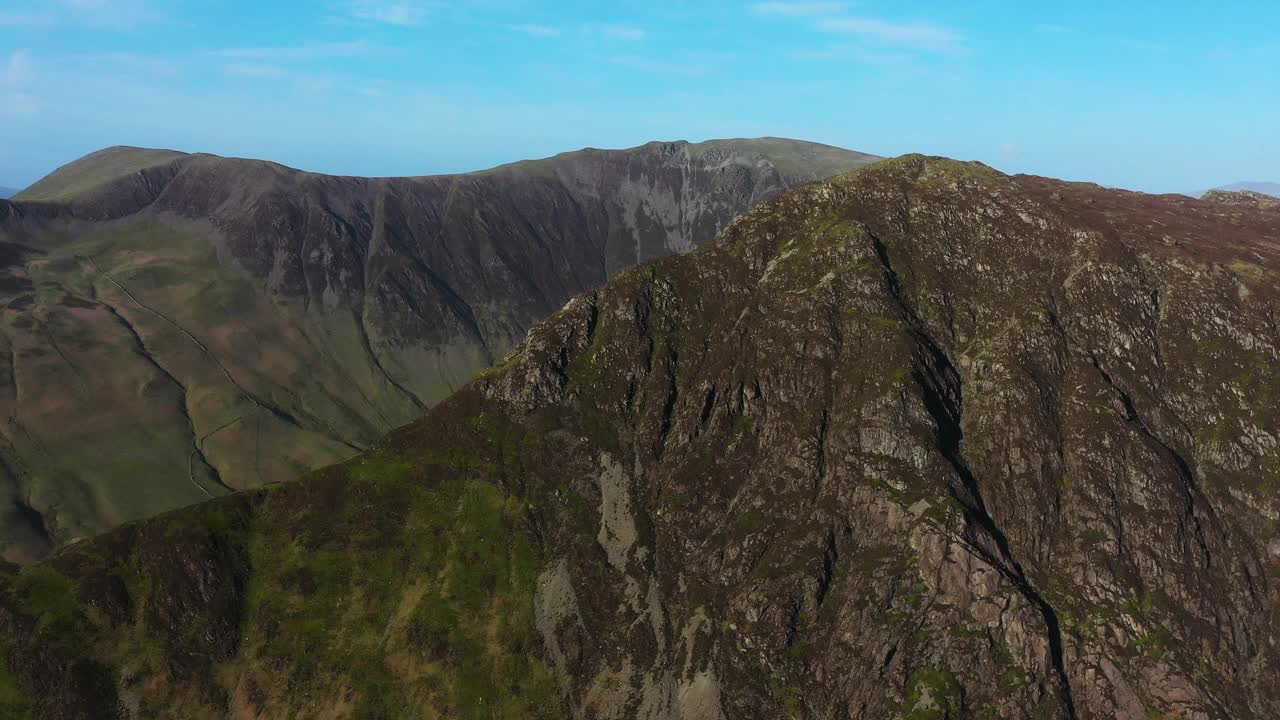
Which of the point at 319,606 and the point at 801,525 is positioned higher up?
the point at 801,525

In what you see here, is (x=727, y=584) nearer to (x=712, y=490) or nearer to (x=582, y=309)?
(x=712, y=490)

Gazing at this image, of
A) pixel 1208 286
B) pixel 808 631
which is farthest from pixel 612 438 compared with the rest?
pixel 1208 286

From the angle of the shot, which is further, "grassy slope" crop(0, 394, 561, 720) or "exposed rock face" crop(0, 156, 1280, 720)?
"grassy slope" crop(0, 394, 561, 720)

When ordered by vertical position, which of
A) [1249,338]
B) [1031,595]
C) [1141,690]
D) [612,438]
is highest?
[1249,338]

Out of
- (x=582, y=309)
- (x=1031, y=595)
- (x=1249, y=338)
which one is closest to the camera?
(x=1031, y=595)

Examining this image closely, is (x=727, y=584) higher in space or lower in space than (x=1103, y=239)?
lower

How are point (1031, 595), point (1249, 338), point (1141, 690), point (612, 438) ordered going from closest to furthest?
1. point (1141, 690)
2. point (1031, 595)
3. point (1249, 338)
4. point (612, 438)

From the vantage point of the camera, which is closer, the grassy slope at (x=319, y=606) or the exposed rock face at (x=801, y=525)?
the exposed rock face at (x=801, y=525)

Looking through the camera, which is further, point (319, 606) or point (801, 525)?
point (801, 525)
